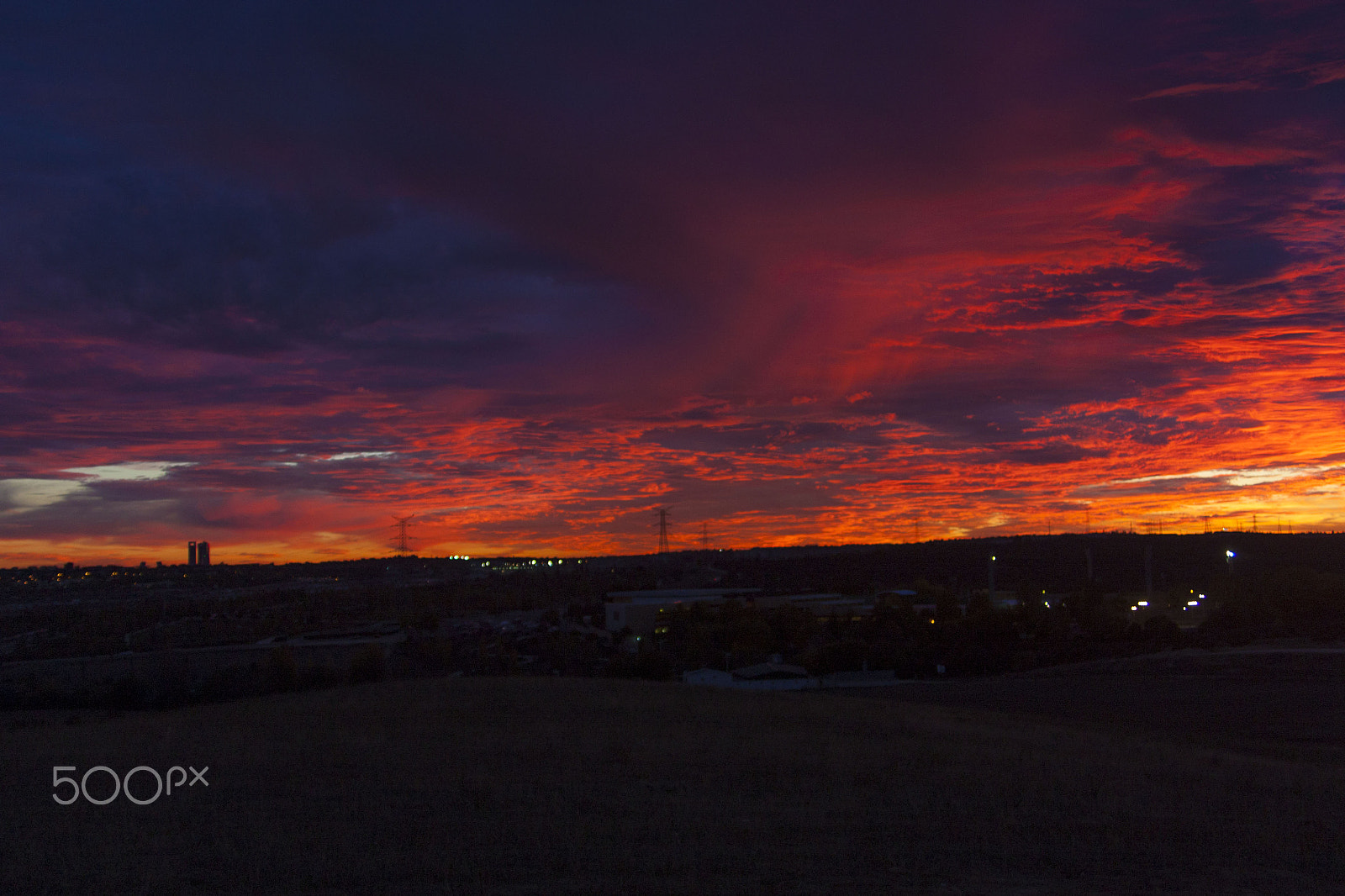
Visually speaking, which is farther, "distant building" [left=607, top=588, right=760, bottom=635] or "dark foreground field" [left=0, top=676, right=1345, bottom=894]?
"distant building" [left=607, top=588, right=760, bottom=635]

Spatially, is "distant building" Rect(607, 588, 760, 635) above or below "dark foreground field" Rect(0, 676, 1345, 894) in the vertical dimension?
below

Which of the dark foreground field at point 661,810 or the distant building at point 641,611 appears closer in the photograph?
the dark foreground field at point 661,810

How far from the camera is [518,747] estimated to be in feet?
61.1

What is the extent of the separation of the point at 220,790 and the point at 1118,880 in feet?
42.9

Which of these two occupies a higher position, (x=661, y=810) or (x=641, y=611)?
(x=661, y=810)

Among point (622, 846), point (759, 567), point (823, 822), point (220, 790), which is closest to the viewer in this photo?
point (622, 846)

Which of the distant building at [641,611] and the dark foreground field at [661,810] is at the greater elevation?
the dark foreground field at [661,810]

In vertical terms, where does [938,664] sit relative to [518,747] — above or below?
below

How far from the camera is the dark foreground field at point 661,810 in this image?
10.3 m

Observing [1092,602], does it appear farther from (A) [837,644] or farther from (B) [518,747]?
(B) [518,747]

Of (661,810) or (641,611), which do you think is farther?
(641,611)

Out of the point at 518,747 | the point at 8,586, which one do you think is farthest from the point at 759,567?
the point at 518,747

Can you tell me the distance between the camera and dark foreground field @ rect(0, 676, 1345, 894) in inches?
406

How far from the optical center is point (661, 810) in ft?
43.6
